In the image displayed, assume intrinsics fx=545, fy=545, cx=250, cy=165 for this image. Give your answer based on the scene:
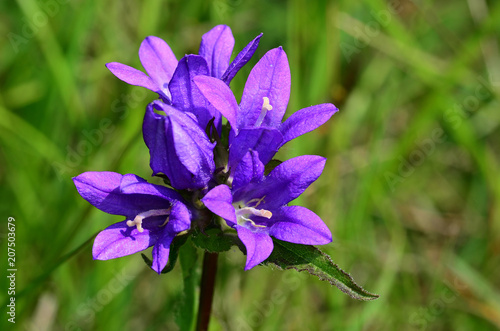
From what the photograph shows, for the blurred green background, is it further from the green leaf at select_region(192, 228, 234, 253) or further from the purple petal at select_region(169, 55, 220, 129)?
the green leaf at select_region(192, 228, 234, 253)

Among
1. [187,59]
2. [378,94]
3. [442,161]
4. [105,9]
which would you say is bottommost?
[442,161]

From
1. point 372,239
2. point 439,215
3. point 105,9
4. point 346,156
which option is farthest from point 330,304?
point 105,9

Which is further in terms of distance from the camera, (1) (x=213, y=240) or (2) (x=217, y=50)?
(2) (x=217, y=50)

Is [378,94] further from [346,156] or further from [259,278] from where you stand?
[259,278]

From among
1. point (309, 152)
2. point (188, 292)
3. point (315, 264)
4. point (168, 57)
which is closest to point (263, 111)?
point (168, 57)

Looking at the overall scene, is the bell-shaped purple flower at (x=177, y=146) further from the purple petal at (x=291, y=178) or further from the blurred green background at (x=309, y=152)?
the blurred green background at (x=309, y=152)

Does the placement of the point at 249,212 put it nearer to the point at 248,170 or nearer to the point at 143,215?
the point at 248,170
